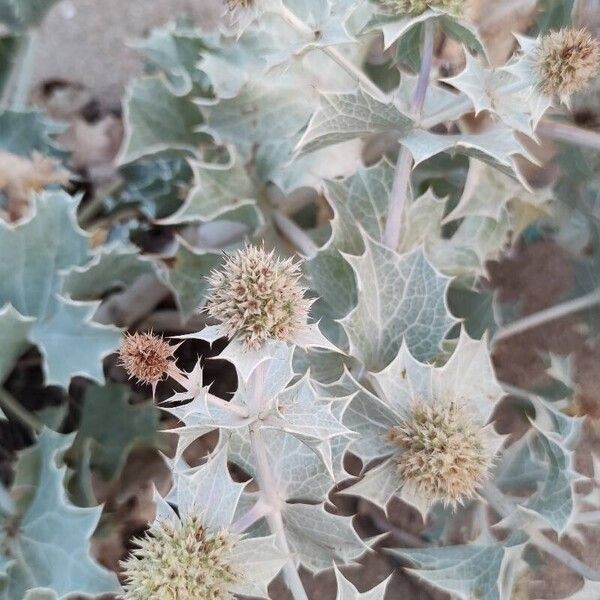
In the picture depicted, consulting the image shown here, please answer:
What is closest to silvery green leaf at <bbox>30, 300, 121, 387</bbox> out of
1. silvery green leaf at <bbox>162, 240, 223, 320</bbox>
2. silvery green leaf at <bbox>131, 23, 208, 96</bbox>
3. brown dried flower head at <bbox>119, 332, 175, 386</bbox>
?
silvery green leaf at <bbox>162, 240, 223, 320</bbox>

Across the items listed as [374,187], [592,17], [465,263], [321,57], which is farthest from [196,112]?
[592,17]

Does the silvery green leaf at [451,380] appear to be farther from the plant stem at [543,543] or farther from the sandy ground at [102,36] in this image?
the sandy ground at [102,36]

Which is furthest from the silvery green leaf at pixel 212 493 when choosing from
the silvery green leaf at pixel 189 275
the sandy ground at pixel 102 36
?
the sandy ground at pixel 102 36

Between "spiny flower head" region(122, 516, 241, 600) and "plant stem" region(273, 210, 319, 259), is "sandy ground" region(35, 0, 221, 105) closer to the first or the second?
"plant stem" region(273, 210, 319, 259)

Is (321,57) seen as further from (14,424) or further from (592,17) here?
(14,424)

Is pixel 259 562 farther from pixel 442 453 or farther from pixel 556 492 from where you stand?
pixel 556 492
